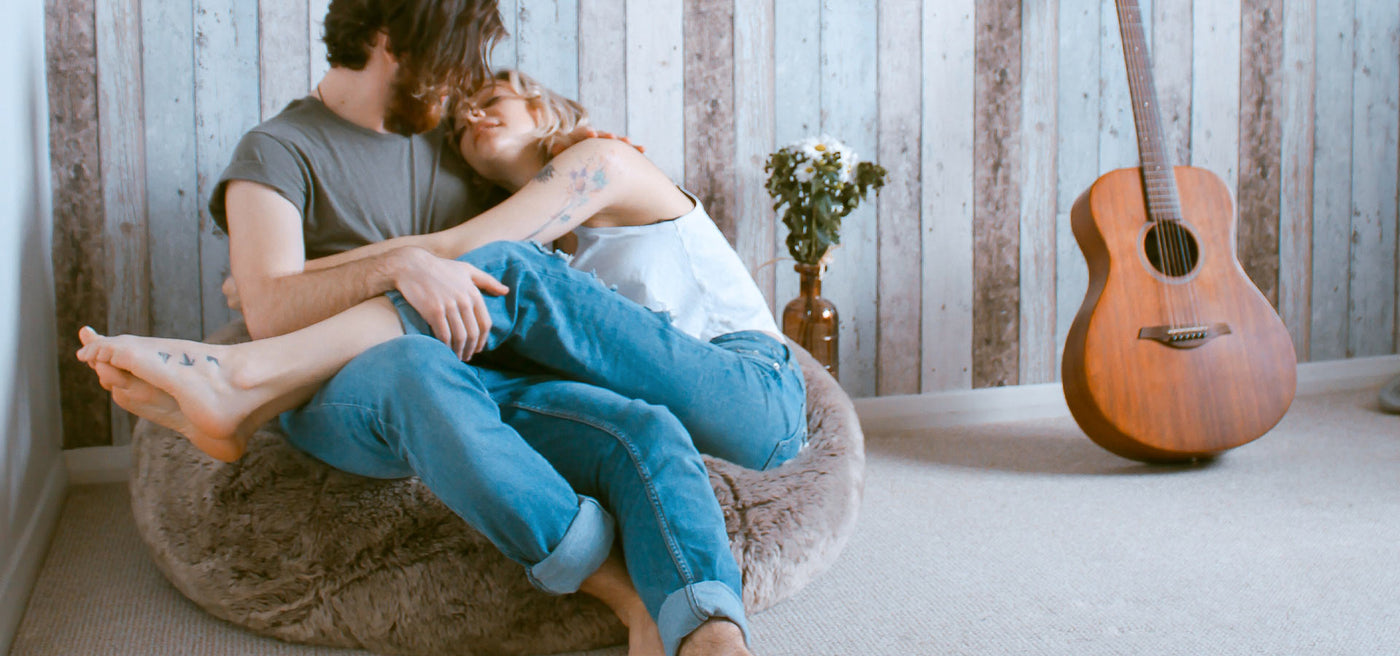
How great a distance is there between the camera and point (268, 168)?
1.52m

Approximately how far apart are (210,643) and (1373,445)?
2399 millimetres

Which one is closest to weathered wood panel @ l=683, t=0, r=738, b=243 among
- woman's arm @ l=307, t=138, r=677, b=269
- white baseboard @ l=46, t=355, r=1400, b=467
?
white baseboard @ l=46, t=355, r=1400, b=467

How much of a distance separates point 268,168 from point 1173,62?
226 cm

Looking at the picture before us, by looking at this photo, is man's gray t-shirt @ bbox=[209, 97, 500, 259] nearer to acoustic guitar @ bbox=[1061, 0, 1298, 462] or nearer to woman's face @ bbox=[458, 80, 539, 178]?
woman's face @ bbox=[458, 80, 539, 178]

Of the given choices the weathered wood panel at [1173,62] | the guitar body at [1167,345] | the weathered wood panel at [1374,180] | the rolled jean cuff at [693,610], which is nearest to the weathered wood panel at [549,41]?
the guitar body at [1167,345]

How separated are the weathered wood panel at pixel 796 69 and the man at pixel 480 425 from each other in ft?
3.05

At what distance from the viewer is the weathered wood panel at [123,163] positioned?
190cm

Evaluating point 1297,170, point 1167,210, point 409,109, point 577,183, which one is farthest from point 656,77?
point 1297,170

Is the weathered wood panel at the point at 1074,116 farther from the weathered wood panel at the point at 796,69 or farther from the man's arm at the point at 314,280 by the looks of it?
the man's arm at the point at 314,280

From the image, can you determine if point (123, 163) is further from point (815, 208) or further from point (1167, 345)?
point (1167, 345)

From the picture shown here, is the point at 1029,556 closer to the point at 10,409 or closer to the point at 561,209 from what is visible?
the point at 561,209

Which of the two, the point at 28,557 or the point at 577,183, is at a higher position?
the point at 577,183

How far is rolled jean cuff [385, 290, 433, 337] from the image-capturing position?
1.23 m

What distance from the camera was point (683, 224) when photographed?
159 centimetres
